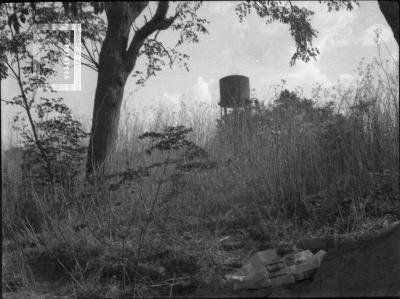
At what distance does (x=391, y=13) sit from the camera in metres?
3.18

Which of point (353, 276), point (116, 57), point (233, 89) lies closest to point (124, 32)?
point (116, 57)

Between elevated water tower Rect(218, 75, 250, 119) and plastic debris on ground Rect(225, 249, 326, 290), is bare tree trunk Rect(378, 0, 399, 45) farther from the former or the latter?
plastic debris on ground Rect(225, 249, 326, 290)

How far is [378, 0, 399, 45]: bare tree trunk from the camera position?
10.4ft

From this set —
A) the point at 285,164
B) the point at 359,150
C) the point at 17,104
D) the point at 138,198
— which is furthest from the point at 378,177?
the point at 17,104

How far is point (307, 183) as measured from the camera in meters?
3.43

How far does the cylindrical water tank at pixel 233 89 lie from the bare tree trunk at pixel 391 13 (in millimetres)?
1545

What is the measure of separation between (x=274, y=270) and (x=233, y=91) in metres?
0.88

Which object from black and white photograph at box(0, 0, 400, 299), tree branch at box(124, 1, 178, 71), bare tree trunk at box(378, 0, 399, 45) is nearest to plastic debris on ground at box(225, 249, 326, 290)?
black and white photograph at box(0, 0, 400, 299)

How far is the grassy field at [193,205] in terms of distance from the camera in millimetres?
2523

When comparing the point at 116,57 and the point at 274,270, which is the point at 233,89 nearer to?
the point at 116,57

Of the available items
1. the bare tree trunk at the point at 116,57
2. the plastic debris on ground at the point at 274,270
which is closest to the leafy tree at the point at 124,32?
the bare tree trunk at the point at 116,57

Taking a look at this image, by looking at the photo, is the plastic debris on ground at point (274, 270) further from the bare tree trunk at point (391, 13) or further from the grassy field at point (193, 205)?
the bare tree trunk at point (391, 13)

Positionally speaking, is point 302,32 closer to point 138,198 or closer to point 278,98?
point 278,98

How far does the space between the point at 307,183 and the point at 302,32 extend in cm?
146
